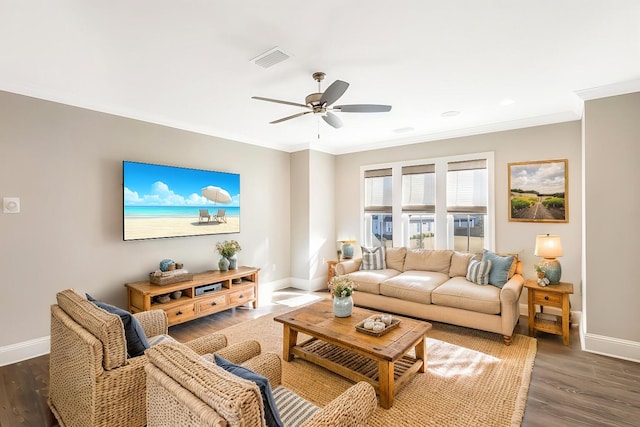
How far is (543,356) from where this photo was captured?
3.12 metres

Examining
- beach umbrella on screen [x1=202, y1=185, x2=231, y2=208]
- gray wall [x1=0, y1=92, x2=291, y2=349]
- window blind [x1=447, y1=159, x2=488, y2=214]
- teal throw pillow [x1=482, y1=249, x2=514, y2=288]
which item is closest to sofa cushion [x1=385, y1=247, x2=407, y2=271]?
window blind [x1=447, y1=159, x2=488, y2=214]

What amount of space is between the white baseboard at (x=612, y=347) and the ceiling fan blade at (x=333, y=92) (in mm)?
3522

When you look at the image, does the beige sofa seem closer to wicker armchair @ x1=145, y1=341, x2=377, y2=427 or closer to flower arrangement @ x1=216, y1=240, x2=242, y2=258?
flower arrangement @ x1=216, y1=240, x2=242, y2=258

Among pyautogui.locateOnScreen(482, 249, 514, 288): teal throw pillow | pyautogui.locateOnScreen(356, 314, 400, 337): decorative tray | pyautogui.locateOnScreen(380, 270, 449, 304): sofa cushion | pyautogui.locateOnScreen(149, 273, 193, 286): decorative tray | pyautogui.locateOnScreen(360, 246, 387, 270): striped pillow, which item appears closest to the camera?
pyautogui.locateOnScreen(356, 314, 400, 337): decorative tray

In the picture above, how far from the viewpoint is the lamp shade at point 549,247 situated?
361 cm

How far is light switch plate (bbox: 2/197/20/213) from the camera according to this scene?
2994 mm

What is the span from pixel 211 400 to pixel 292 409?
726mm

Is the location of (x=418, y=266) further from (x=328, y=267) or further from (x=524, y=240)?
(x=328, y=267)

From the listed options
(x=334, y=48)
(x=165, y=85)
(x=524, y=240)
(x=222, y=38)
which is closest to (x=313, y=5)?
(x=334, y=48)

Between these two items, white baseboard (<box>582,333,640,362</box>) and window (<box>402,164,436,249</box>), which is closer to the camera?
white baseboard (<box>582,333,640,362</box>)

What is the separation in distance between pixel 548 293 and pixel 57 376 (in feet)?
15.1

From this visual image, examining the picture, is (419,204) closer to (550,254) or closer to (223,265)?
(550,254)

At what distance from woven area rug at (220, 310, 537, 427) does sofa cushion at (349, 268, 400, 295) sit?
962mm

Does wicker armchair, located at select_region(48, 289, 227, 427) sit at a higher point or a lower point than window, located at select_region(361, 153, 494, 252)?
lower
